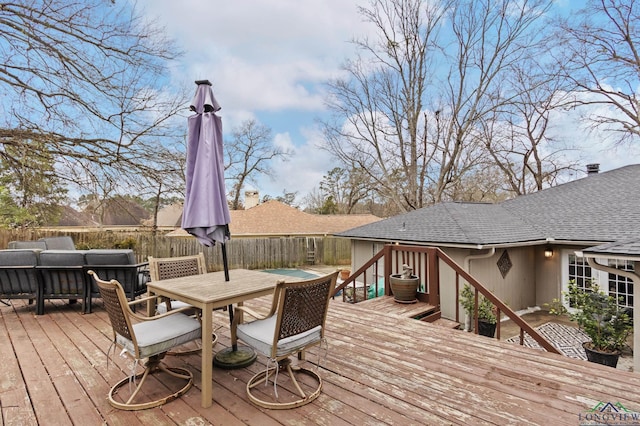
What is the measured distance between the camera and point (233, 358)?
3158 millimetres

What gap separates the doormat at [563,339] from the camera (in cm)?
714

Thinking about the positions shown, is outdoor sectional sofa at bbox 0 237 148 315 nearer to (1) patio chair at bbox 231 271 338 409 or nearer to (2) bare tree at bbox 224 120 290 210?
(1) patio chair at bbox 231 271 338 409

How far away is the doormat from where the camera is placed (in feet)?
23.4

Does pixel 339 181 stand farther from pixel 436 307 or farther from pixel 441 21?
pixel 436 307

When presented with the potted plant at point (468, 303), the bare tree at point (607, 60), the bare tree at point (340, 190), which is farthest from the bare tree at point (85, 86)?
the bare tree at point (340, 190)

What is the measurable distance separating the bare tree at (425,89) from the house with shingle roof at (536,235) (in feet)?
22.1

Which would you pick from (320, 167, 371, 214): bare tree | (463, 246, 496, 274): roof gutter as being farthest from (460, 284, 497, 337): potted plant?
(320, 167, 371, 214): bare tree

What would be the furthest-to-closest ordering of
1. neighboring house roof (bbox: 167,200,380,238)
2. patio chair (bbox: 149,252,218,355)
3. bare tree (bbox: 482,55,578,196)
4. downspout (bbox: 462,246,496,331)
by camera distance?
neighboring house roof (bbox: 167,200,380,238), bare tree (bbox: 482,55,578,196), downspout (bbox: 462,246,496,331), patio chair (bbox: 149,252,218,355)

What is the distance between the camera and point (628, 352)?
7094 millimetres

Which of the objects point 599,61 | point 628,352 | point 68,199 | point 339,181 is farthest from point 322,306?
point 339,181

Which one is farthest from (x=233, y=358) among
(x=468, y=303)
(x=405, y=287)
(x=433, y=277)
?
(x=468, y=303)

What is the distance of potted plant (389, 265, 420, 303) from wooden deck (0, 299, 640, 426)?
178cm

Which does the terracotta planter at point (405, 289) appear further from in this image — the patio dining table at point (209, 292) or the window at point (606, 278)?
the window at point (606, 278)

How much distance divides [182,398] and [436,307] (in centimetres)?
438
